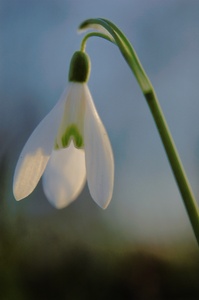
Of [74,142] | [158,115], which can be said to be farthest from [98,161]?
[158,115]

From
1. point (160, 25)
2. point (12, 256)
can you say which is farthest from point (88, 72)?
point (160, 25)

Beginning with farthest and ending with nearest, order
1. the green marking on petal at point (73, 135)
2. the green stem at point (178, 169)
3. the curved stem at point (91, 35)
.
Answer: the green marking on petal at point (73, 135)
the curved stem at point (91, 35)
the green stem at point (178, 169)

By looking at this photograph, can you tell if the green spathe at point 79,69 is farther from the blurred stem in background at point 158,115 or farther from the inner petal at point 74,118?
the blurred stem in background at point 158,115

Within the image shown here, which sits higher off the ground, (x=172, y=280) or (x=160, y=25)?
(x=160, y=25)

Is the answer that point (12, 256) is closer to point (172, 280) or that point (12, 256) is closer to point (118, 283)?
point (118, 283)

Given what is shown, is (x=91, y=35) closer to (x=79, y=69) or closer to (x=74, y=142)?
(x=79, y=69)

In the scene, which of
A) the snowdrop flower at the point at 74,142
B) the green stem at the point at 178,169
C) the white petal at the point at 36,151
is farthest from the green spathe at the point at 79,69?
the green stem at the point at 178,169
